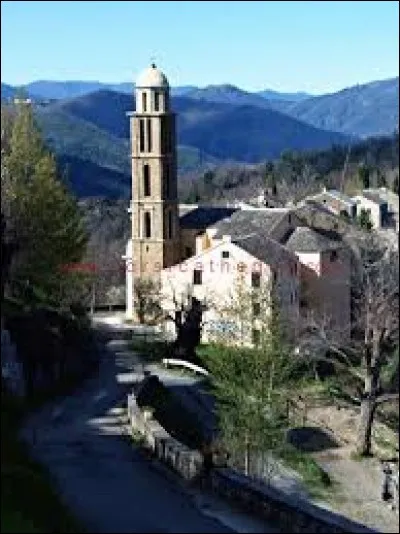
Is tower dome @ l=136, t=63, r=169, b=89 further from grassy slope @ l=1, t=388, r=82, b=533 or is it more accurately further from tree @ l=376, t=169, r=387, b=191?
tree @ l=376, t=169, r=387, b=191

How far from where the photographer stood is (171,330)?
1982 inches

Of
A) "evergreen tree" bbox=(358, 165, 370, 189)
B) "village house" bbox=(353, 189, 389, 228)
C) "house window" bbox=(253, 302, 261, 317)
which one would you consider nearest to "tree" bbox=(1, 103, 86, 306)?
"house window" bbox=(253, 302, 261, 317)

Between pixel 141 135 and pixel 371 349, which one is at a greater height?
pixel 141 135

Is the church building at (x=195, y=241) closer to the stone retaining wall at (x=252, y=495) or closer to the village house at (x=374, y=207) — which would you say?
the stone retaining wall at (x=252, y=495)

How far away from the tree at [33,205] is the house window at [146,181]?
582 inches

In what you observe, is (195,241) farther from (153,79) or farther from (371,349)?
(371,349)

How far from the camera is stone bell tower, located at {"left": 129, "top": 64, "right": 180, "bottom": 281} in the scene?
53.2m

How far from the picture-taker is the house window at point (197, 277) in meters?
49.8

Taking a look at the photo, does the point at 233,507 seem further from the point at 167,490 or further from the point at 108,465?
the point at 108,465

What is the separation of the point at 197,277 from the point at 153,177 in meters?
6.33

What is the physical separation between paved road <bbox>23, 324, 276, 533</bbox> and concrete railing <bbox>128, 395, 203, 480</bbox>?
261mm

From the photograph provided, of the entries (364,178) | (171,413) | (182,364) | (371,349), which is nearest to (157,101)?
(182,364)

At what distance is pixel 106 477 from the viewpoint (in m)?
19.7

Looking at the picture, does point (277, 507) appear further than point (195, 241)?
No
